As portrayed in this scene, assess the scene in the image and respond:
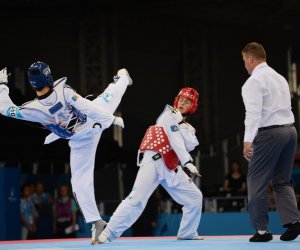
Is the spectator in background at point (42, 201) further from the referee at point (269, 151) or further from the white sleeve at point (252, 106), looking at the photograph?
the white sleeve at point (252, 106)

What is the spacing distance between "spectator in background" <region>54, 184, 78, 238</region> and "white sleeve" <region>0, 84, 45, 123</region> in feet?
20.0

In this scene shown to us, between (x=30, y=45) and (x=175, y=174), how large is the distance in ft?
44.1

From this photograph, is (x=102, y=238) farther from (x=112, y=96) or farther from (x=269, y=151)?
(x=269, y=151)

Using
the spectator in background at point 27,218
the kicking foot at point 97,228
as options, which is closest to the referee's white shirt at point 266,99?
the kicking foot at point 97,228

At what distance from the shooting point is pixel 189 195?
285 inches

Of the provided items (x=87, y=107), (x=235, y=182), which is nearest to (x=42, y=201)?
(x=235, y=182)

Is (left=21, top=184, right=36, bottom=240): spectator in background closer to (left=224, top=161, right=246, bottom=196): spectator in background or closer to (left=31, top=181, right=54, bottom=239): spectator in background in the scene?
(left=31, top=181, right=54, bottom=239): spectator in background

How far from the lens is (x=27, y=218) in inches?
511

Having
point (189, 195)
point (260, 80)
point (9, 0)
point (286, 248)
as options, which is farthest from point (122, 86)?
point (9, 0)

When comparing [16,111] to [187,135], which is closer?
[16,111]

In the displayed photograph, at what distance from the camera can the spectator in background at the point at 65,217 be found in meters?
12.9

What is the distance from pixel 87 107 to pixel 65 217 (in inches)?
259

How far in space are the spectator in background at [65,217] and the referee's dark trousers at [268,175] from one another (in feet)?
22.9

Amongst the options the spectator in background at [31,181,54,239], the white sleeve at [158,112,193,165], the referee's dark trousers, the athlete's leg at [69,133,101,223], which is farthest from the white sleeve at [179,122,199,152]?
the spectator in background at [31,181,54,239]
